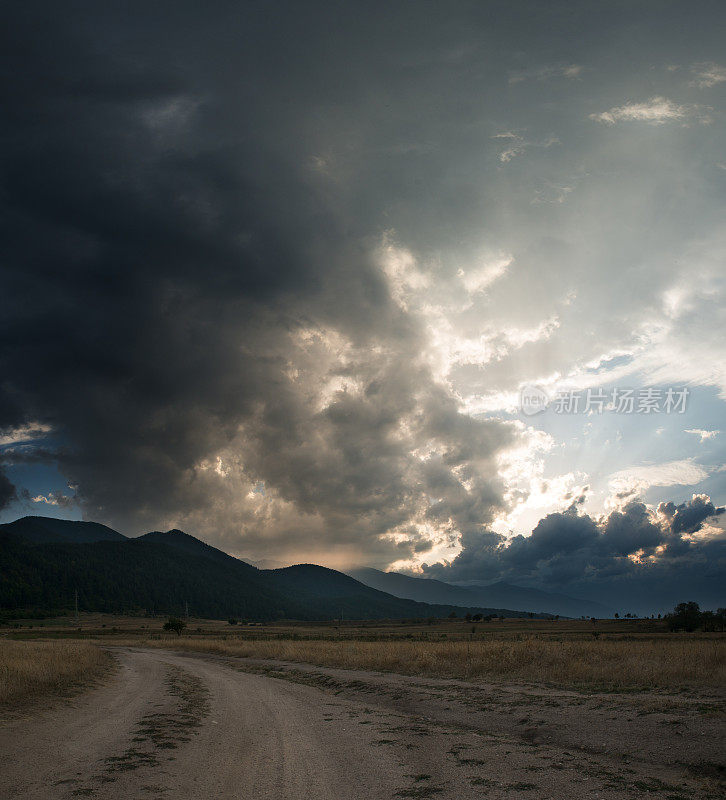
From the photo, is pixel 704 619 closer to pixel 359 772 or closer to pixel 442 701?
pixel 442 701

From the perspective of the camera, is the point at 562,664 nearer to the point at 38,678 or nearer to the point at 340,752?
the point at 340,752

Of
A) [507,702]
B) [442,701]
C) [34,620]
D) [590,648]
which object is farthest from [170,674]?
[34,620]

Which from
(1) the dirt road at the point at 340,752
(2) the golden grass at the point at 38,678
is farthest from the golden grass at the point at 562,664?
(2) the golden grass at the point at 38,678

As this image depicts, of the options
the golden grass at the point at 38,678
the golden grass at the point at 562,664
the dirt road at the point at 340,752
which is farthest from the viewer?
the golden grass at the point at 562,664

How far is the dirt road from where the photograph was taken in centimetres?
970

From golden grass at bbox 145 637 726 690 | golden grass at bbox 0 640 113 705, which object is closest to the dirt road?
golden grass at bbox 0 640 113 705

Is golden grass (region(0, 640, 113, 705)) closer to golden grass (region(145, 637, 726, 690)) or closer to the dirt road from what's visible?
the dirt road

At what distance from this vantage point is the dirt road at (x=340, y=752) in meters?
9.70

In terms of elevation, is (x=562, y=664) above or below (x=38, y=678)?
above

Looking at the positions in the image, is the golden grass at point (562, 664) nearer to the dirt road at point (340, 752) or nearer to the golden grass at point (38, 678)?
the dirt road at point (340, 752)

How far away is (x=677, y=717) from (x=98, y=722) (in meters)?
16.7

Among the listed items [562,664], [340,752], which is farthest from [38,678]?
[562,664]

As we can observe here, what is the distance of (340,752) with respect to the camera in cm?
1253

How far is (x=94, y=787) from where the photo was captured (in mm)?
9625
